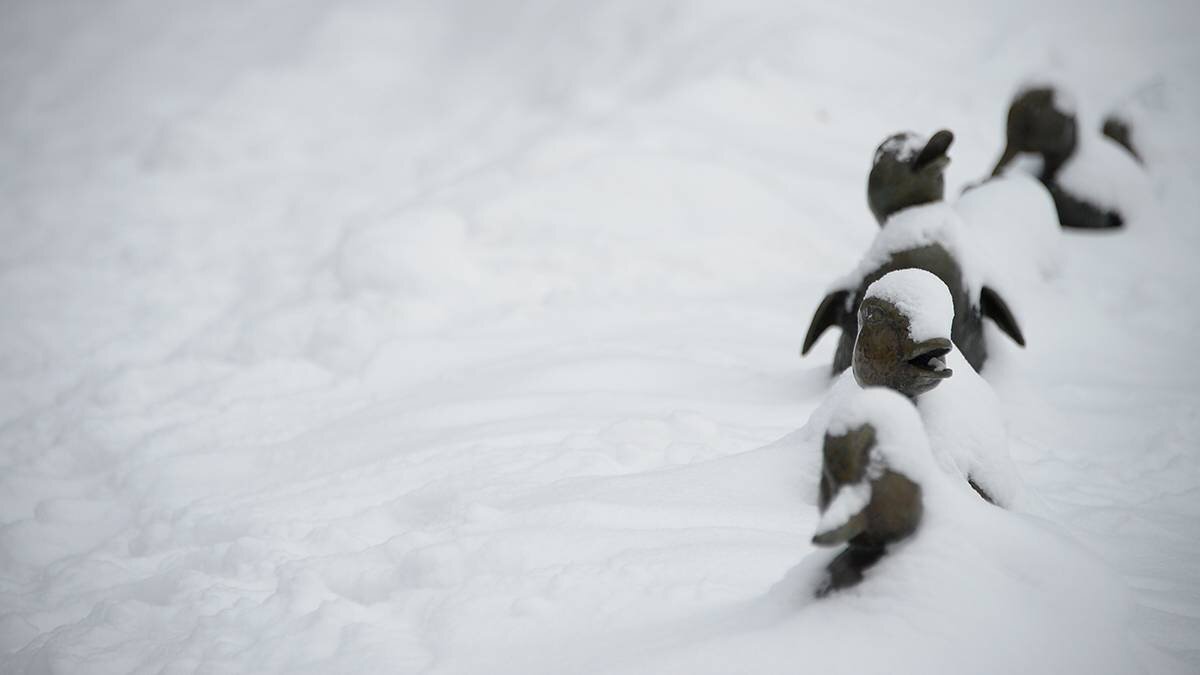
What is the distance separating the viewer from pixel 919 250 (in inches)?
139

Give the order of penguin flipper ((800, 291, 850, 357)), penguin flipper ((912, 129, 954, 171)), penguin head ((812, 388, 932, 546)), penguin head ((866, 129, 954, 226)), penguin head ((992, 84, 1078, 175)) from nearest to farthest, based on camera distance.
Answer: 1. penguin head ((812, 388, 932, 546))
2. penguin flipper ((912, 129, 954, 171))
3. penguin head ((866, 129, 954, 226))
4. penguin flipper ((800, 291, 850, 357))
5. penguin head ((992, 84, 1078, 175))

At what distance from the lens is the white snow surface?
7.23ft

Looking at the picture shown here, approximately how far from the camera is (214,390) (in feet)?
14.5

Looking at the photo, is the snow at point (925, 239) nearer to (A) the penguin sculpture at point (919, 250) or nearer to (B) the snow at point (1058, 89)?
(A) the penguin sculpture at point (919, 250)

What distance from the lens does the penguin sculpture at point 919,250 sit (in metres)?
3.55

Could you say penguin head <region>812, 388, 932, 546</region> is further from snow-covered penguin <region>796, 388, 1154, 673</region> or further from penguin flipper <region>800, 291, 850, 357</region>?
penguin flipper <region>800, 291, 850, 357</region>

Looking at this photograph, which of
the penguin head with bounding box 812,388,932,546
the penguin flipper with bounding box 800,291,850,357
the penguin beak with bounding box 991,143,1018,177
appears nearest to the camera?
the penguin head with bounding box 812,388,932,546

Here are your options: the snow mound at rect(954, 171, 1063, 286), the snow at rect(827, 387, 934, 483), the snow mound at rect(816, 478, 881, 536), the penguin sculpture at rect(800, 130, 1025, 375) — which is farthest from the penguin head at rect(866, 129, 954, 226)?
the snow mound at rect(816, 478, 881, 536)

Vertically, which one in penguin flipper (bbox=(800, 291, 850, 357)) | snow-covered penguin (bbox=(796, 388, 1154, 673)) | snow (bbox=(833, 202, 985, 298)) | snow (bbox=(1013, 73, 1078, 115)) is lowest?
snow-covered penguin (bbox=(796, 388, 1154, 673))

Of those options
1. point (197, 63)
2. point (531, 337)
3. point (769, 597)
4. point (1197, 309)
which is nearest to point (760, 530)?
point (769, 597)

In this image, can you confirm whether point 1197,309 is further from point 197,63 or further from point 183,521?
point 197,63

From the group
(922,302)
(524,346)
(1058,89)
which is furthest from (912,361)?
(1058,89)

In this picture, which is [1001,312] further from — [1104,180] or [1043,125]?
[1104,180]

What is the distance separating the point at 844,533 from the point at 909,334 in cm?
103
